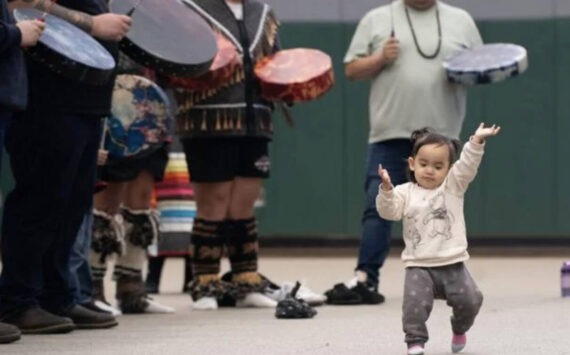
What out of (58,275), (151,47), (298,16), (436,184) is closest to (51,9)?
(151,47)

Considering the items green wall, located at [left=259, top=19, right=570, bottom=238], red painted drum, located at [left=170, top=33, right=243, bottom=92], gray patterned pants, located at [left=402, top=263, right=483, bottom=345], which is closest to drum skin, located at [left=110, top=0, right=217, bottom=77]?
red painted drum, located at [left=170, top=33, right=243, bottom=92]

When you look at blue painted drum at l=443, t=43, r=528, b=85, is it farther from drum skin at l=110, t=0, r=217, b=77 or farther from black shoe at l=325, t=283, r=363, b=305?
drum skin at l=110, t=0, r=217, b=77

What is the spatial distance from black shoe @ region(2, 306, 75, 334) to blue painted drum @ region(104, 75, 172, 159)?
133cm

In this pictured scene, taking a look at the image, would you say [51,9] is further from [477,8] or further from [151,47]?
[477,8]

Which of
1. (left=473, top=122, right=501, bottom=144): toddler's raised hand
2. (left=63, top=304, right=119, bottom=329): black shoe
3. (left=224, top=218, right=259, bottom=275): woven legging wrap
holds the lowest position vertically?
(left=63, top=304, right=119, bottom=329): black shoe

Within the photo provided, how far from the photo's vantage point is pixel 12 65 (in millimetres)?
6711

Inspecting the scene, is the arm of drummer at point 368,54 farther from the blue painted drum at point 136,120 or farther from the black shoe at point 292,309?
the black shoe at point 292,309

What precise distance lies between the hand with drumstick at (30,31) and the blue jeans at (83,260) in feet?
4.20

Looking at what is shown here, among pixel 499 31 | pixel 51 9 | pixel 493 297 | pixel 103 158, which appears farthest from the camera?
pixel 499 31

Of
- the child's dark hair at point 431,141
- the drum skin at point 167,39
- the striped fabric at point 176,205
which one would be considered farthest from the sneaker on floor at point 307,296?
the child's dark hair at point 431,141

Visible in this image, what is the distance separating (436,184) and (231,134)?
2.20 metres

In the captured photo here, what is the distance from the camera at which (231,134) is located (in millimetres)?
8734

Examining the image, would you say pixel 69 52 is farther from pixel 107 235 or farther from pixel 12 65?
pixel 107 235

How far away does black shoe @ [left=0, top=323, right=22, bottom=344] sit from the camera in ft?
22.3
